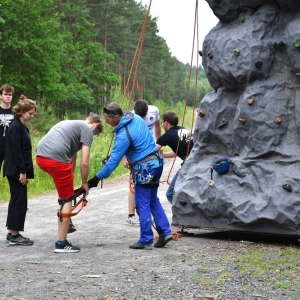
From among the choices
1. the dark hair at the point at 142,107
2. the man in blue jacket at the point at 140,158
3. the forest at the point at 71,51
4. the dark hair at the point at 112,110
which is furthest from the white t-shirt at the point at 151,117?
the forest at the point at 71,51

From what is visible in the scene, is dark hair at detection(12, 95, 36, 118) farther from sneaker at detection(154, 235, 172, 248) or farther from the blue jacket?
sneaker at detection(154, 235, 172, 248)

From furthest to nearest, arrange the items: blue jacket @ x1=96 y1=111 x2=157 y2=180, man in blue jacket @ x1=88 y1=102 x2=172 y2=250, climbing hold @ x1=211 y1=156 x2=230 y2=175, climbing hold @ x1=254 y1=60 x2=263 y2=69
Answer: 1. climbing hold @ x1=211 y1=156 x2=230 y2=175
2. climbing hold @ x1=254 y1=60 x2=263 y2=69
3. man in blue jacket @ x1=88 y1=102 x2=172 y2=250
4. blue jacket @ x1=96 y1=111 x2=157 y2=180

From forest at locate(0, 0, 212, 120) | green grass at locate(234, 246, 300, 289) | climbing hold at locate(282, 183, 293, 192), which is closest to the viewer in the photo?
green grass at locate(234, 246, 300, 289)

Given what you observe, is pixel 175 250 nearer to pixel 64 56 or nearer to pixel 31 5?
pixel 31 5

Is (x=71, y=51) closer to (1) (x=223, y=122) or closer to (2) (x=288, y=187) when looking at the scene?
(1) (x=223, y=122)

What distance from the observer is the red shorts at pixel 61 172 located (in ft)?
24.6

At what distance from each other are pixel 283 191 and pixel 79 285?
3173mm

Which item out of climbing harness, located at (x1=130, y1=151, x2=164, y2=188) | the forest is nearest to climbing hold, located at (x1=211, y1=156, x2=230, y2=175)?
climbing harness, located at (x1=130, y1=151, x2=164, y2=188)

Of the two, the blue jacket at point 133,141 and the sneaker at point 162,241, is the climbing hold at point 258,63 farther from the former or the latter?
the sneaker at point 162,241

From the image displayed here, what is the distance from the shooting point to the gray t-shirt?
24.6 feet

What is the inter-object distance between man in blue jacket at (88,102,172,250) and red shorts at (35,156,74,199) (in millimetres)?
504

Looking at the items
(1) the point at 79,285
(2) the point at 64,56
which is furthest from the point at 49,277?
(2) the point at 64,56

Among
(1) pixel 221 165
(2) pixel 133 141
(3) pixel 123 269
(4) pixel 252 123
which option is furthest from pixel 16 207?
(4) pixel 252 123

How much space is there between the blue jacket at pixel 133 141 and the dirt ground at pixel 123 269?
1059mm
